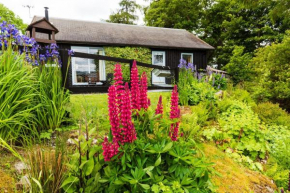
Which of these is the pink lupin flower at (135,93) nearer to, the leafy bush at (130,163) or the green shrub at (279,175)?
the leafy bush at (130,163)

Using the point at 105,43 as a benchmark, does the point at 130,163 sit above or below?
below

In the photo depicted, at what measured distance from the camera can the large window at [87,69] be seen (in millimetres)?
10773

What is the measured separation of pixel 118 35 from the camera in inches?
491

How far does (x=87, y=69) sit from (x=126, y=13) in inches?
585

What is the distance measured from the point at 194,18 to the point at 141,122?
21.3 metres

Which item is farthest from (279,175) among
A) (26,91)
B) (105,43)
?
(105,43)

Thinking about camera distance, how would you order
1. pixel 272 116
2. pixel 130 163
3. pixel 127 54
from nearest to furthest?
pixel 130 163, pixel 272 116, pixel 127 54

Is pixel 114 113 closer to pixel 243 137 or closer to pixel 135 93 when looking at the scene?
pixel 135 93

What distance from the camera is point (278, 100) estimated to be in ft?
25.9

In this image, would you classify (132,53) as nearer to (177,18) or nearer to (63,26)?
(63,26)

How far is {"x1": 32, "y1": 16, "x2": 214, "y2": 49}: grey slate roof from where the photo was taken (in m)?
10.8

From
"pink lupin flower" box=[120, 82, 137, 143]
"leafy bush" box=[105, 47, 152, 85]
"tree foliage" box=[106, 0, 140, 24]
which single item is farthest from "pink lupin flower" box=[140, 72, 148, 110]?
"tree foliage" box=[106, 0, 140, 24]

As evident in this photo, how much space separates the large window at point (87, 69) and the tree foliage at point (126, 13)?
44.4 ft

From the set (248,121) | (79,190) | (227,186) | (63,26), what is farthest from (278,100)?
(63,26)
